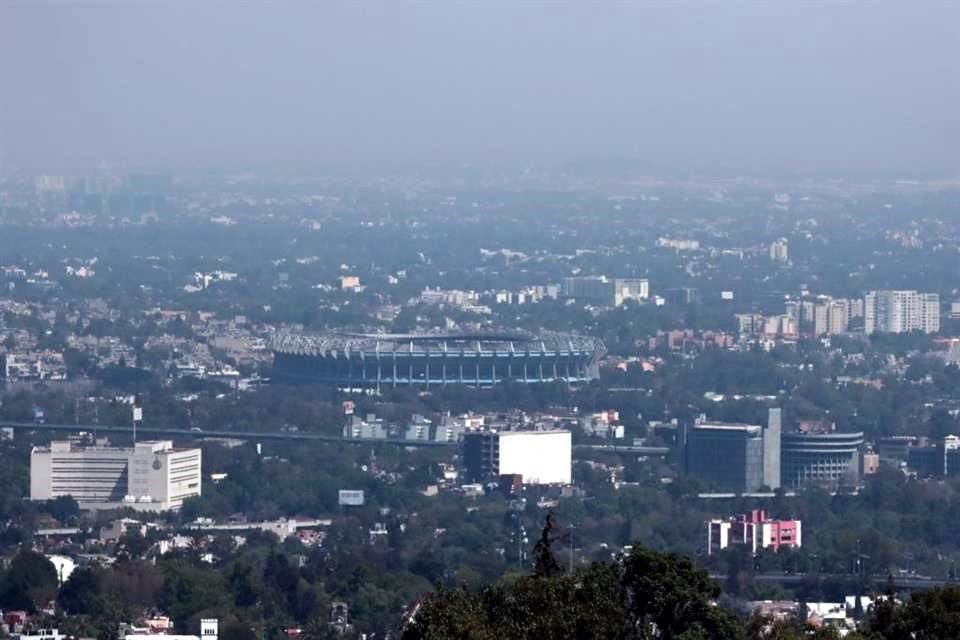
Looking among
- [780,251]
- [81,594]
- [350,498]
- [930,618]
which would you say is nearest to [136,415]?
[350,498]

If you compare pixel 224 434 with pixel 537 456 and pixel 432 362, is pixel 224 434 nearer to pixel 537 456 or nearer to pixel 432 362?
pixel 537 456

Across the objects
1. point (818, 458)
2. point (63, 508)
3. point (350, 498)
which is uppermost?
point (63, 508)

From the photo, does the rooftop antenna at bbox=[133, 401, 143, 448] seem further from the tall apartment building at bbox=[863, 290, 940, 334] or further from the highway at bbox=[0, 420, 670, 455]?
the tall apartment building at bbox=[863, 290, 940, 334]

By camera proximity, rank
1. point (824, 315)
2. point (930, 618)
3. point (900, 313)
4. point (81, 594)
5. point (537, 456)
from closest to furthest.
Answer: point (930, 618), point (81, 594), point (537, 456), point (824, 315), point (900, 313)

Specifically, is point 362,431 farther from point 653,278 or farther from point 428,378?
point 653,278

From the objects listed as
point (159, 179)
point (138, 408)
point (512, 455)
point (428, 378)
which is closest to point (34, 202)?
point (159, 179)

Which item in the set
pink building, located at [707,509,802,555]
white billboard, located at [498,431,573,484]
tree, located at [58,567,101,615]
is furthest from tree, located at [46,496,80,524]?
tree, located at [58,567,101,615]
